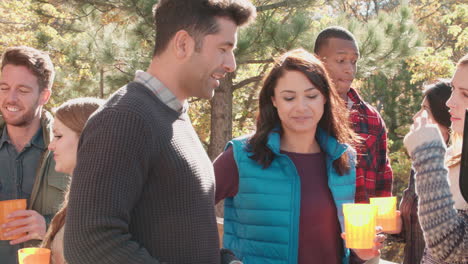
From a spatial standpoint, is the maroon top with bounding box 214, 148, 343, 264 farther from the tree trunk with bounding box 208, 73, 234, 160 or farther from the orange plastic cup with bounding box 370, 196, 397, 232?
the tree trunk with bounding box 208, 73, 234, 160

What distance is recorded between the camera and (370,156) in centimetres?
324

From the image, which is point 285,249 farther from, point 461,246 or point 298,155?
point 461,246

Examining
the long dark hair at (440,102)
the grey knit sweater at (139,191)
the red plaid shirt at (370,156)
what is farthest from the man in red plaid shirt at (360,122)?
the grey knit sweater at (139,191)

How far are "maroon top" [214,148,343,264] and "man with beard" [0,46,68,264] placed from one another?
40.6 inches

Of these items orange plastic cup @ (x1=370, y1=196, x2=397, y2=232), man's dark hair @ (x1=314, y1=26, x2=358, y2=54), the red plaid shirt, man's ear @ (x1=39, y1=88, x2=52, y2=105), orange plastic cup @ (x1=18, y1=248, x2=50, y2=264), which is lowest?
orange plastic cup @ (x1=18, y1=248, x2=50, y2=264)

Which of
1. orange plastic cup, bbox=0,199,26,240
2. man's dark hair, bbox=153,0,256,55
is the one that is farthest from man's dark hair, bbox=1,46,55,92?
man's dark hair, bbox=153,0,256,55

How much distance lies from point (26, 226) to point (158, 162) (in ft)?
4.61

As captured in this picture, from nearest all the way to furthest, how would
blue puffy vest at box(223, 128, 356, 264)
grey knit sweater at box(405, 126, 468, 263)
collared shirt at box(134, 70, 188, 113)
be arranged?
collared shirt at box(134, 70, 188, 113) → grey knit sweater at box(405, 126, 468, 263) → blue puffy vest at box(223, 128, 356, 264)

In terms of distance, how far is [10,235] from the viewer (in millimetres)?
2578

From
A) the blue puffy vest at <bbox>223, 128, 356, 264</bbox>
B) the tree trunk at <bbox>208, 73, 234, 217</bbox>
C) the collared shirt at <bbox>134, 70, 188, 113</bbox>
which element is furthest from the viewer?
the tree trunk at <bbox>208, 73, 234, 217</bbox>

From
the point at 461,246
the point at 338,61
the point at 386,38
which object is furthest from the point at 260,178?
the point at 386,38

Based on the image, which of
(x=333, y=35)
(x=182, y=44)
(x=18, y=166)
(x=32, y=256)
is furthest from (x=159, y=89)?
(x=333, y=35)

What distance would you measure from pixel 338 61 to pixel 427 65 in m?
8.71

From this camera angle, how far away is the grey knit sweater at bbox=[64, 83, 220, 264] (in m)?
1.45
